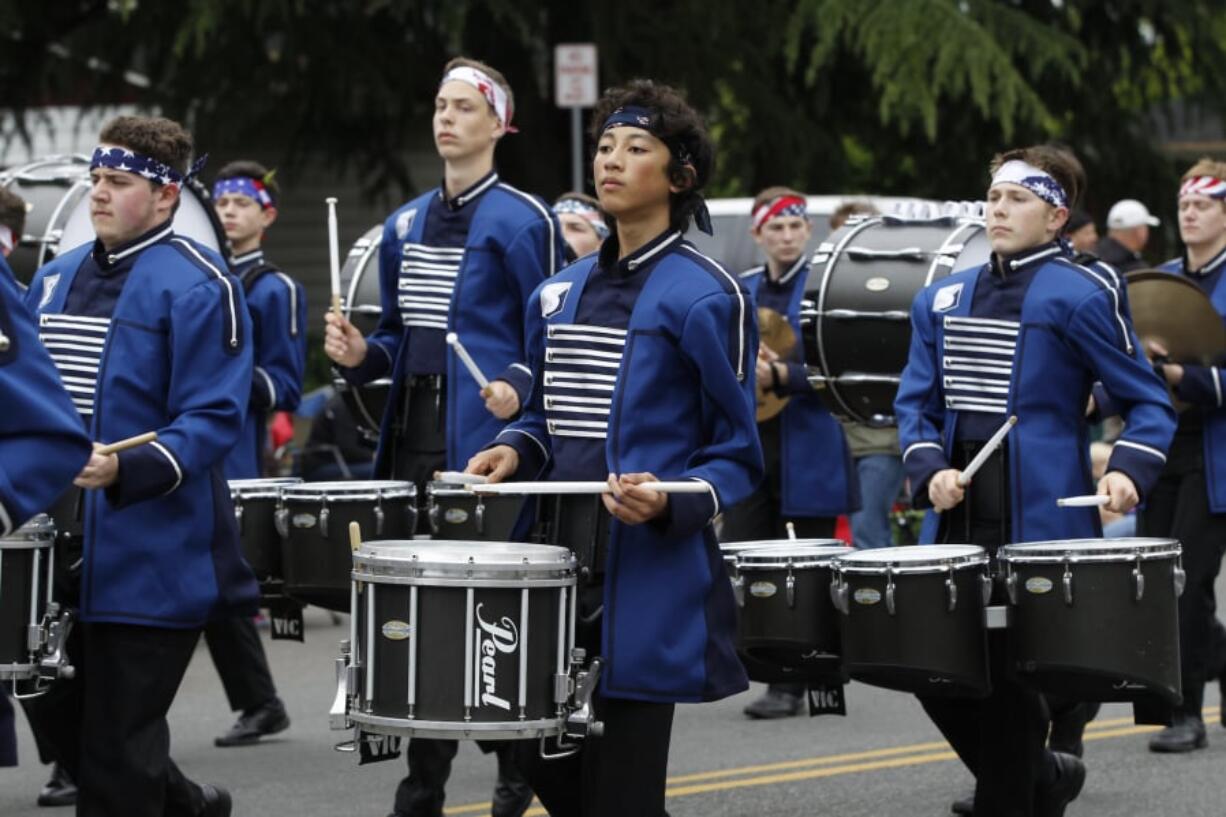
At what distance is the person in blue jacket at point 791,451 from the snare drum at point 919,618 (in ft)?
11.7

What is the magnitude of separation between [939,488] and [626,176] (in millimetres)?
1483

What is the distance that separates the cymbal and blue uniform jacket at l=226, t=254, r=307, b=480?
3049 mm

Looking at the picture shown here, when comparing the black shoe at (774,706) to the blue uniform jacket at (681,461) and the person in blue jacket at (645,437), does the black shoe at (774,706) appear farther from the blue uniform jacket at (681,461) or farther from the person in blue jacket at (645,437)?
the blue uniform jacket at (681,461)

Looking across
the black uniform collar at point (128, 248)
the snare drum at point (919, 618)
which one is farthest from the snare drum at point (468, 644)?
the black uniform collar at point (128, 248)

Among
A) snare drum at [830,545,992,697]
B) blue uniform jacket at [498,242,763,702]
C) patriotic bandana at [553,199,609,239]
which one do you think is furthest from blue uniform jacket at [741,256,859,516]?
blue uniform jacket at [498,242,763,702]

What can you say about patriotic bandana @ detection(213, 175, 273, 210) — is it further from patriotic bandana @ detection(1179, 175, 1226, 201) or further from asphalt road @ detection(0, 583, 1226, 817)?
patriotic bandana @ detection(1179, 175, 1226, 201)

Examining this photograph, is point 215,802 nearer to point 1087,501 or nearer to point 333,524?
point 333,524

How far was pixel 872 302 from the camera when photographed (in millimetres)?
9195

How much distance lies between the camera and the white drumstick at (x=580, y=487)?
17.8ft

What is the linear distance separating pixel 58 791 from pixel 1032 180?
3.83 meters

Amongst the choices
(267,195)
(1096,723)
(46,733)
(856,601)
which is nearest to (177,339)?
(46,733)

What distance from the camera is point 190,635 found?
6.31 m

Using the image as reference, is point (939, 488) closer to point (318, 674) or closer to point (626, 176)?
point (626, 176)

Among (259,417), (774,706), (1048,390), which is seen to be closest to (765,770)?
(774,706)
